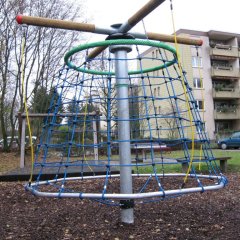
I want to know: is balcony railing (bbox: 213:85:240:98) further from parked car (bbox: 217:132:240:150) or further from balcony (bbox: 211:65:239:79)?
parked car (bbox: 217:132:240:150)

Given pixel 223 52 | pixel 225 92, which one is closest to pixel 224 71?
pixel 223 52

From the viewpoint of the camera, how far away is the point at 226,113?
34.0 metres

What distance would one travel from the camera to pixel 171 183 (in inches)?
212

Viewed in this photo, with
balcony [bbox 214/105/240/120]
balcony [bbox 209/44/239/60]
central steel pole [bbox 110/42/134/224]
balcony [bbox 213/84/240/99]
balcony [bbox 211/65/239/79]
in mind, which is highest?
balcony [bbox 209/44/239/60]

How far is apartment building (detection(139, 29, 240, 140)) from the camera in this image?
3344cm

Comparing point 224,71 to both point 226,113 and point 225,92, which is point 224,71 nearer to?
point 225,92

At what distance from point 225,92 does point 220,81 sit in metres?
1.82

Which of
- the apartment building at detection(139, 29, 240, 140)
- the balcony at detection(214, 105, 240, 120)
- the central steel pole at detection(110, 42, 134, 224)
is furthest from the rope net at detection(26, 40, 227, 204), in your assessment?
the balcony at detection(214, 105, 240, 120)

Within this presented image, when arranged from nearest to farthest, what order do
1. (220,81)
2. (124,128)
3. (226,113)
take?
(124,128) → (226,113) → (220,81)

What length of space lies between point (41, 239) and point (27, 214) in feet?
3.14

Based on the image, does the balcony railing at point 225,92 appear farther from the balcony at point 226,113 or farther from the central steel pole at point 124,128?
the central steel pole at point 124,128

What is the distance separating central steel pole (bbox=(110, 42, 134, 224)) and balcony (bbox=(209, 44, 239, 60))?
3221 cm

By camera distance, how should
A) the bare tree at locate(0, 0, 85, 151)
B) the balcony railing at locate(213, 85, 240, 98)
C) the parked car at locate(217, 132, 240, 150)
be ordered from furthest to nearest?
1. the balcony railing at locate(213, 85, 240, 98)
2. the parked car at locate(217, 132, 240, 150)
3. the bare tree at locate(0, 0, 85, 151)

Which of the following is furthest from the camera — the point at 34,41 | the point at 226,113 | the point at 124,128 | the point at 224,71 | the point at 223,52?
the point at 224,71
